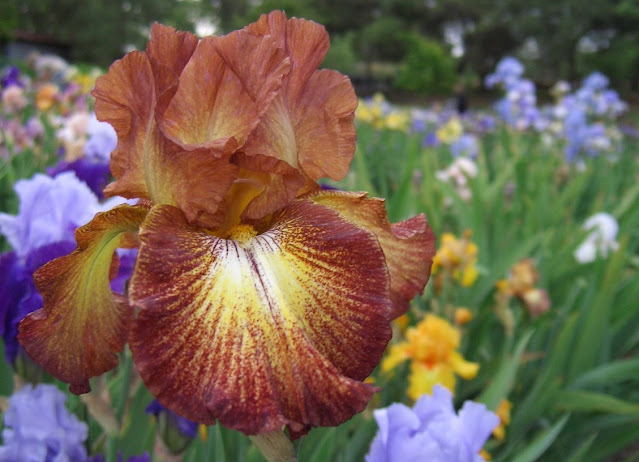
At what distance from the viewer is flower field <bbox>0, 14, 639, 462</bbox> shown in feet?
1.98

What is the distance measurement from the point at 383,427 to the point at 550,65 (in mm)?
28279

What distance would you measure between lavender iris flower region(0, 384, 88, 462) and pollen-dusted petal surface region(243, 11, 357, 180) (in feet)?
1.24

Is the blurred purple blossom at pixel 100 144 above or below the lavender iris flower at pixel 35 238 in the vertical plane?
above

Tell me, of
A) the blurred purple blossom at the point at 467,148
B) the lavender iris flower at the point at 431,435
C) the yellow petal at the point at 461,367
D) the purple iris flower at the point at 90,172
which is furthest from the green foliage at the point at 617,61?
the lavender iris flower at the point at 431,435

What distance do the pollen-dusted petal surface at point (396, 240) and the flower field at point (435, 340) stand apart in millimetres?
12

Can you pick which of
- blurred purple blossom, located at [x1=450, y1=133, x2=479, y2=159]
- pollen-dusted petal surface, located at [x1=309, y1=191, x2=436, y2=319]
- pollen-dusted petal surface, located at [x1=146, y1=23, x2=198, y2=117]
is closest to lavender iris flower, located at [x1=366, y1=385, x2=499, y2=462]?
pollen-dusted petal surface, located at [x1=309, y1=191, x2=436, y2=319]

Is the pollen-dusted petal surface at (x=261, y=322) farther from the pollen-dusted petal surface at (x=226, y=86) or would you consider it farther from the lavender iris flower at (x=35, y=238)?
the lavender iris flower at (x=35, y=238)

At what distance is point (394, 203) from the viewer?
191cm

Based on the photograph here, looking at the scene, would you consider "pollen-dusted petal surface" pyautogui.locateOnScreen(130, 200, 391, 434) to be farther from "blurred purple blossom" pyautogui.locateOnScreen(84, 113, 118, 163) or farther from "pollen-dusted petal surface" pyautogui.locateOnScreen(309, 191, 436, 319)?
"blurred purple blossom" pyautogui.locateOnScreen(84, 113, 118, 163)

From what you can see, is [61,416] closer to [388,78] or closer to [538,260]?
[538,260]

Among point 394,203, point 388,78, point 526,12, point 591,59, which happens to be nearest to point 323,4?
point 388,78

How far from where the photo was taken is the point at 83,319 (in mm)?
482

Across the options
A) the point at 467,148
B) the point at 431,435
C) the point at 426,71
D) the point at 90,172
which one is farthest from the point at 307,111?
the point at 426,71

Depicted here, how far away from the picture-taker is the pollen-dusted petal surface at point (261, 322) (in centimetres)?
39
